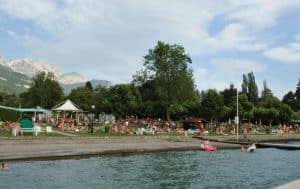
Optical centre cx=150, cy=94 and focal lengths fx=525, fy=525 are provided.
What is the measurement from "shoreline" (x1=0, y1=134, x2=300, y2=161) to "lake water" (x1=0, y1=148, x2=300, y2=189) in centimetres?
171

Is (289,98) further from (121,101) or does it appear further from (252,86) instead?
(121,101)

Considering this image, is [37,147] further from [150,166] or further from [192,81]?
[192,81]

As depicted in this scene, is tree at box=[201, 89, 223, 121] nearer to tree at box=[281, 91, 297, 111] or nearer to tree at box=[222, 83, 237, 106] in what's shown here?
tree at box=[222, 83, 237, 106]

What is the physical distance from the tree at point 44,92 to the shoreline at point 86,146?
81.8m

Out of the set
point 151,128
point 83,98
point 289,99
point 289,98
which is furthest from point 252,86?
point 151,128

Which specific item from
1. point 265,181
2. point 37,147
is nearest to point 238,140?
point 37,147

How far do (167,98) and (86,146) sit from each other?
52.7 m

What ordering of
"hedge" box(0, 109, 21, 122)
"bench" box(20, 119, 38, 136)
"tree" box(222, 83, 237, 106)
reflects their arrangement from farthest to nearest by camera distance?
"tree" box(222, 83, 237, 106), "hedge" box(0, 109, 21, 122), "bench" box(20, 119, 38, 136)

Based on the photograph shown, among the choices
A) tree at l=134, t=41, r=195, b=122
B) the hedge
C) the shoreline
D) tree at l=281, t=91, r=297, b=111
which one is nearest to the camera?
the shoreline

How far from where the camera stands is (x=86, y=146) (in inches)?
1886

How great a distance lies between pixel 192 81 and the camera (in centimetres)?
10025

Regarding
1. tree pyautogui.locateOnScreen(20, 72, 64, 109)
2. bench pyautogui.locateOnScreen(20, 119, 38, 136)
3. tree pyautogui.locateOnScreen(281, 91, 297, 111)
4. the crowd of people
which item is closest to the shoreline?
bench pyautogui.locateOnScreen(20, 119, 38, 136)

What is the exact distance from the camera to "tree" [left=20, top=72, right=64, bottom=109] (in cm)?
13862

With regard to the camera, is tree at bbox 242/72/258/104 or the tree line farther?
tree at bbox 242/72/258/104
